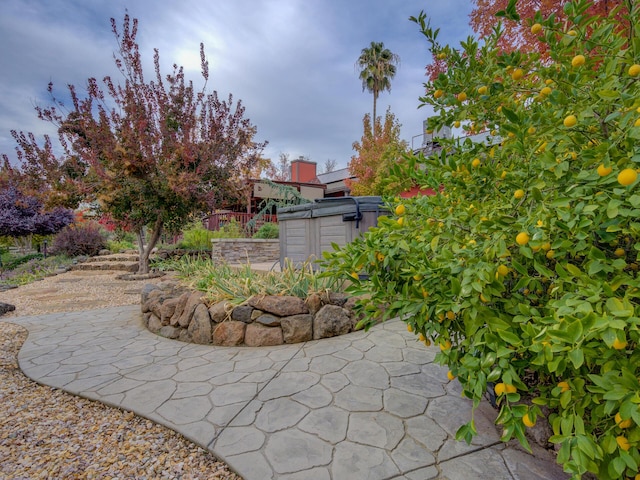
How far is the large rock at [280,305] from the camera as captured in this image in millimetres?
3027

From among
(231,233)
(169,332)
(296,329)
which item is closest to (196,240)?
(231,233)

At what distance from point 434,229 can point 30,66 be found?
26.9 ft

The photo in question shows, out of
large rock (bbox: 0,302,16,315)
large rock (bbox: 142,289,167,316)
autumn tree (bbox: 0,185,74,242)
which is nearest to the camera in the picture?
large rock (bbox: 142,289,167,316)

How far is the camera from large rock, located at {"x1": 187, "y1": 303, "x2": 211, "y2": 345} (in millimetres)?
3096

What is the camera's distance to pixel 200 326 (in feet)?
10.3

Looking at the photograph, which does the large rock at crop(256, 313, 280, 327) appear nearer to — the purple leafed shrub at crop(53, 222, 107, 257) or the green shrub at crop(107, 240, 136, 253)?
the purple leafed shrub at crop(53, 222, 107, 257)

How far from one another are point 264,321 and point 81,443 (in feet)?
5.18

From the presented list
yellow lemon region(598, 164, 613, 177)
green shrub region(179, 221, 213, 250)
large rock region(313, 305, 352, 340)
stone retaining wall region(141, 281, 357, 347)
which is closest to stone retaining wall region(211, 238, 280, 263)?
green shrub region(179, 221, 213, 250)

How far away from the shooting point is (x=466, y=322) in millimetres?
1182

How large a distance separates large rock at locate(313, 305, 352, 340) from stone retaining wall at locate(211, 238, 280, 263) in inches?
189

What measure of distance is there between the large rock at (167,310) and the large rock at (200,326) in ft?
1.24

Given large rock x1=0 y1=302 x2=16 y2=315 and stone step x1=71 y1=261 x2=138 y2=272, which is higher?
stone step x1=71 y1=261 x2=138 y2=272

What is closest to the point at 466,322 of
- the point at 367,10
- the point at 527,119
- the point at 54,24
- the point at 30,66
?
the point at 527,119

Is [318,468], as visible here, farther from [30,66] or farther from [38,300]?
[30,66]
